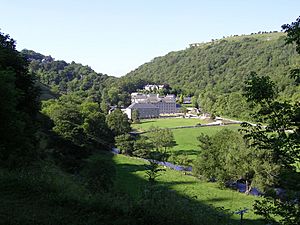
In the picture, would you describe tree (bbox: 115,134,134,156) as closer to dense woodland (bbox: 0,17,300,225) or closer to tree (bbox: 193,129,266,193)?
dense woodland (bbox: 0,17,300,225)

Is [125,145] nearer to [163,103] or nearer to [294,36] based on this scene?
[294,36]

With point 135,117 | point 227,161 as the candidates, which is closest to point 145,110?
point 135,117

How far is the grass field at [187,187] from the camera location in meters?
27.6

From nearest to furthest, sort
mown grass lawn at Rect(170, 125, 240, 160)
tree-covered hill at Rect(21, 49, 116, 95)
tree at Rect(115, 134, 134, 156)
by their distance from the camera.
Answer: tree at Rect(115, 134, 134, 156) < mown grass lawn at Rect(170, 125, 240, 160) < tree-covered hill at Rect(21, 49, 116, 95)

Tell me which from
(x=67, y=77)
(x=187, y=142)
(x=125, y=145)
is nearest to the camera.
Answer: (x=125, y=145)

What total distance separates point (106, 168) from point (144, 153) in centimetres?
2525

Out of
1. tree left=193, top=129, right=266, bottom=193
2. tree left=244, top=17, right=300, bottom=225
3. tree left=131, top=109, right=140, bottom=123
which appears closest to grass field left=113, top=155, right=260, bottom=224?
tree left=193, top=129, right=266, bottom=193

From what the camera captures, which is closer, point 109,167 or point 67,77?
point 109,167

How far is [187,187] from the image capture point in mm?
33062

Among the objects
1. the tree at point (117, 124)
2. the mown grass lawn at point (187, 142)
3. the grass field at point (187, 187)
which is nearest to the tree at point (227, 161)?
the grass field at point (187, 187)

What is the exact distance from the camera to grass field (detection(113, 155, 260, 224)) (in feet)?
90.7

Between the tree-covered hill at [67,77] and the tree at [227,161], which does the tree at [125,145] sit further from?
the tree-covered hill at [67,77]

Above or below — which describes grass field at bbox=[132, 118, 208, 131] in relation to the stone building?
below

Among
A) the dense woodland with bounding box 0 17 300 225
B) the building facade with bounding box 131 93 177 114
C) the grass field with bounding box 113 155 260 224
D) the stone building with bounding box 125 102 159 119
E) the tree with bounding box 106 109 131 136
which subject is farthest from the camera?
the building facade with bounding box 131 93 177 114
